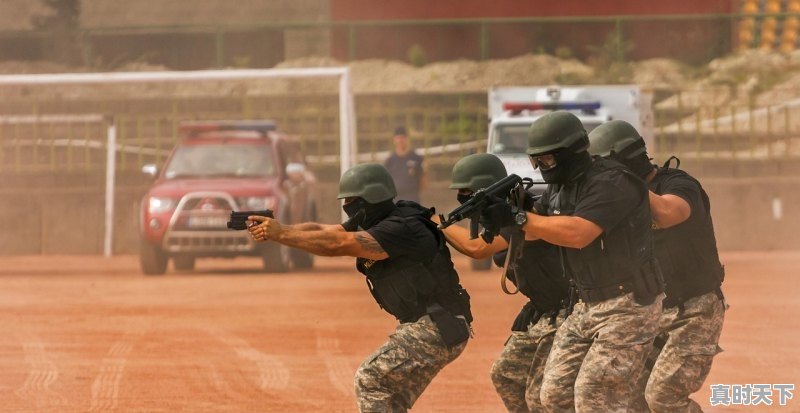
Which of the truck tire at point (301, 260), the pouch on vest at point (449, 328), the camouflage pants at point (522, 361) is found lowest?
the truck tire at point (301, 260)

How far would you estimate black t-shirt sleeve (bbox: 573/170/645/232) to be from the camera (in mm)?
6711

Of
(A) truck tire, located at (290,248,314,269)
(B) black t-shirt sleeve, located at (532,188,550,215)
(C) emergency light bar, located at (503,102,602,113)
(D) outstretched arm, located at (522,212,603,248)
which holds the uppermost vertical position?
(C) emergency light bar, located at (503,102,602,113)

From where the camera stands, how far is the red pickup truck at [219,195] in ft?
68.1

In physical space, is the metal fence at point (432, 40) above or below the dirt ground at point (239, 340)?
above

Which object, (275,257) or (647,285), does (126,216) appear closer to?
(275,257)

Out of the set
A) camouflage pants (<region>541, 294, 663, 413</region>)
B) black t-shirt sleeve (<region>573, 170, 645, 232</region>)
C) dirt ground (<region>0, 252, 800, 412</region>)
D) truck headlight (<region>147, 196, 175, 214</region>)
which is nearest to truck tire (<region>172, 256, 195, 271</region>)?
dirt ground (<region>0, 252, 800, 412</region>)

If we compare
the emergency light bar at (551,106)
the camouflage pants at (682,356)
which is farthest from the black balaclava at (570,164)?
the emergency light bar at (551,106)

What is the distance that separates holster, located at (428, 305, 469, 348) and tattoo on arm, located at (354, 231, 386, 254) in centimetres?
43

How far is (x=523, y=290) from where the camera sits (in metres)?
7.89

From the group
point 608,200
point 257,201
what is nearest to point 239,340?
point 257,201

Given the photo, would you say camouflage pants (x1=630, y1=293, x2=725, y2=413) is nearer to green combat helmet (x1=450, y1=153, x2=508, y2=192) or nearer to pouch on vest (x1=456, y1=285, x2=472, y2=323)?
pouch on vest (x1=456, y1=285, x2=472, y2=323)

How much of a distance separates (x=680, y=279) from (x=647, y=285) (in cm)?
115

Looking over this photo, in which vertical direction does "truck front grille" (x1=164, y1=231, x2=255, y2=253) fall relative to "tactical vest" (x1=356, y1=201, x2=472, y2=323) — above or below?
below

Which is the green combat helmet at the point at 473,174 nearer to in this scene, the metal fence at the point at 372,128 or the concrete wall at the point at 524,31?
the metal fence at the point at 372,128
